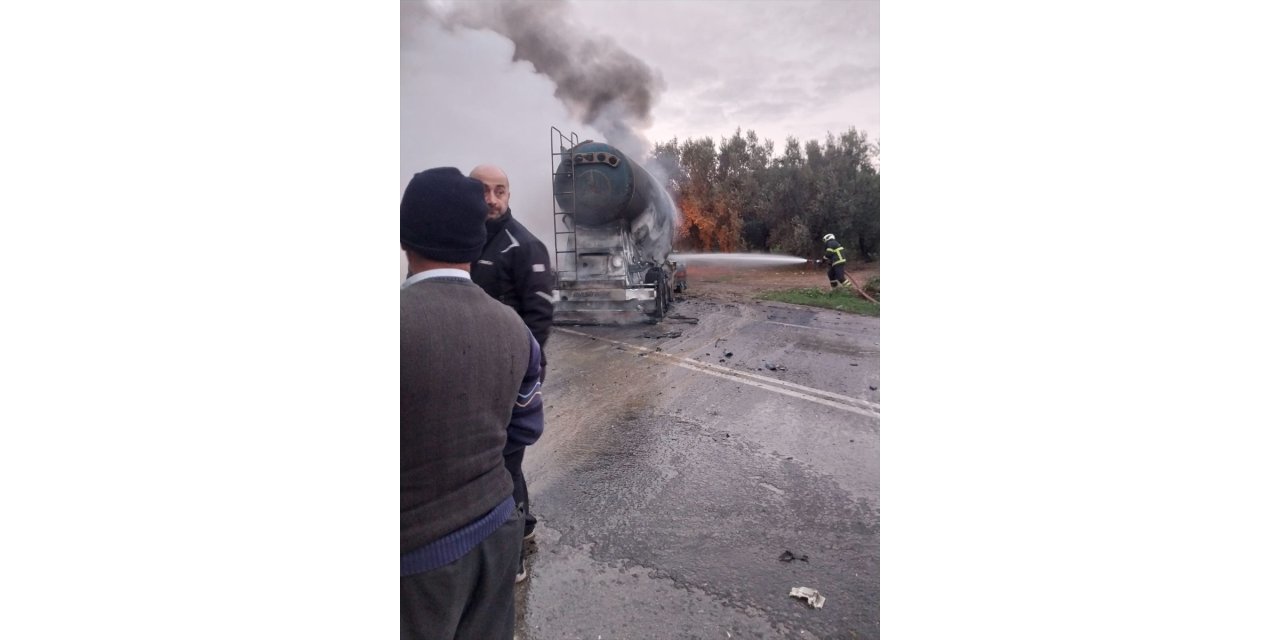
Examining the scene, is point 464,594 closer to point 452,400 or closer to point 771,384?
point 452,400

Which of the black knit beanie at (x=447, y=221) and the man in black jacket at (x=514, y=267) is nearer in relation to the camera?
the black knit beanie at (x=447, y=221)

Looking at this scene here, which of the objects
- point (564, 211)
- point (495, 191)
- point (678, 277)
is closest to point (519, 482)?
point (495, 191)

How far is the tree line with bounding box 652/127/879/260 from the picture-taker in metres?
1.90

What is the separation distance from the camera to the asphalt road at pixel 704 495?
160 centimetres

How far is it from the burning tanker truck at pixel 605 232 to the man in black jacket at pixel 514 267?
Answer: 7.5 inches

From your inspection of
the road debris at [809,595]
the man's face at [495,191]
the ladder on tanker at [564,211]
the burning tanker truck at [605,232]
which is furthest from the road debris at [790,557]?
the man's face at [495,191]

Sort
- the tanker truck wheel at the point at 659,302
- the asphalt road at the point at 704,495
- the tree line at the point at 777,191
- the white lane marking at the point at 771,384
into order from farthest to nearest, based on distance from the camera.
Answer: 1. the tanker truck wheel at the point at 659,302
2. the white lane marking at the point at 771,384
3. the tree line at the point at 777,191
4. the asphalt road at the point at 704,495

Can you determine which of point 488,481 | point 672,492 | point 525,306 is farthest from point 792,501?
point 488,481

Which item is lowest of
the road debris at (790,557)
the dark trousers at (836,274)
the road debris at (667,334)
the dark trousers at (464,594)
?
the road debris at (790,557)

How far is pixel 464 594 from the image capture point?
1.09 m

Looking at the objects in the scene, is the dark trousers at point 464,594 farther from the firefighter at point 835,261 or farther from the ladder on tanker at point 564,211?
the firefighter at point 835,261

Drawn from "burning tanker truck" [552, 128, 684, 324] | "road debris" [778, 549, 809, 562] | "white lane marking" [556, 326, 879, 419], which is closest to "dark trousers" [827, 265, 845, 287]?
"white lane marking" [556, 326, 879, 419]

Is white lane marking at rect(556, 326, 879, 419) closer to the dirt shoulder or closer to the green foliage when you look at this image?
the dirt shoulder

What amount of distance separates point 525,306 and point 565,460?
0.86 m
